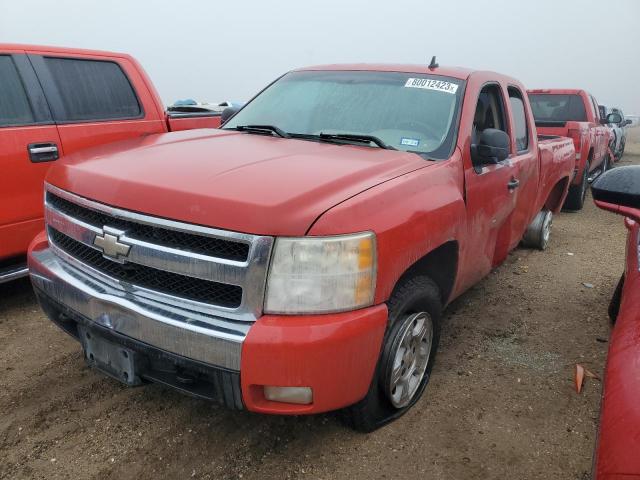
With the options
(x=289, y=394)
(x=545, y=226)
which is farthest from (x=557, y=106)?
(x=289, y=394)

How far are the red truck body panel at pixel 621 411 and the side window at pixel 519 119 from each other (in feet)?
8.36

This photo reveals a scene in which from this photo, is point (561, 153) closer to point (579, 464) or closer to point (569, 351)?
point (569, 351)

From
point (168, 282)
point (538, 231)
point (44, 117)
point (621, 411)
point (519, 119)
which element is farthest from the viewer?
point (538, 231)

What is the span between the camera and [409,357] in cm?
262

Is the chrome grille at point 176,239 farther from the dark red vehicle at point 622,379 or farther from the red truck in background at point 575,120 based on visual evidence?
the red truck in background at point 575,120

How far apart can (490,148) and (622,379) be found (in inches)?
68.7

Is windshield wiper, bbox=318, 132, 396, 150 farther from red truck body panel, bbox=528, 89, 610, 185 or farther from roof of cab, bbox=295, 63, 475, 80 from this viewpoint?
red truck body panel, bbox=528, 89, 610, 185

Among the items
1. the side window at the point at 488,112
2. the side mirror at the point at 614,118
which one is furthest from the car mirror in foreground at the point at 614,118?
the side window at the point at 488,112

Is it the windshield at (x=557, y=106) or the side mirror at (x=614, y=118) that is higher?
the windshield at (x=557, y=106)

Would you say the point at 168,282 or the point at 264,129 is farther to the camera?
the point at 264,129

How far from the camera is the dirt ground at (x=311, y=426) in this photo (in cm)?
236

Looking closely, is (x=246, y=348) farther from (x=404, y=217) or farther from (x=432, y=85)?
(x=432, y=85)

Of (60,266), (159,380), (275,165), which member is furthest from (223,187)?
(60,266)

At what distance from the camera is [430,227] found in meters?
2.41
